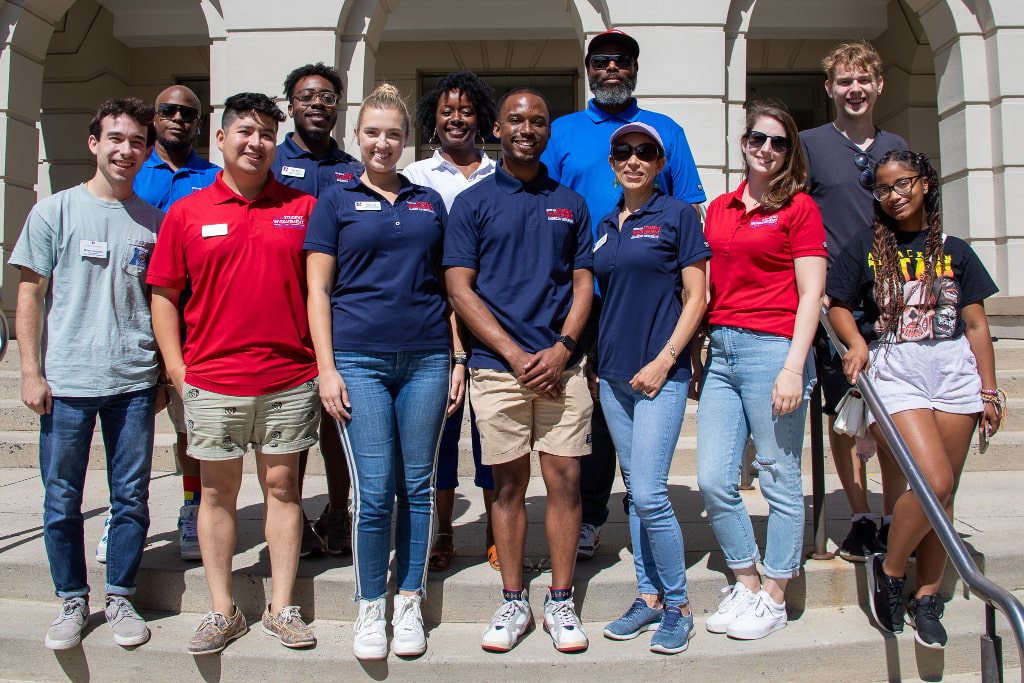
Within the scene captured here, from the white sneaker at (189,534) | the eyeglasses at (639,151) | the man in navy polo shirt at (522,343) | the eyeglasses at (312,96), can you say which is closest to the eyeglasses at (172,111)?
the eyeglasses at (312,96)

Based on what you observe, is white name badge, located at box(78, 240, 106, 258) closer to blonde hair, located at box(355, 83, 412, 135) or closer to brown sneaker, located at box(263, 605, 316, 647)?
blonde hair, located at box(355, 83, 412, 135)

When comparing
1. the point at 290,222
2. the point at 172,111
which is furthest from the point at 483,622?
the point at 172,111

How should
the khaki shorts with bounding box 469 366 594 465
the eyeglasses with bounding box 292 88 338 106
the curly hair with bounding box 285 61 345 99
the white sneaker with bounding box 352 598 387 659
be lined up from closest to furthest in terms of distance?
the white sneaker with bounding box 352 598 387 659
the khaki shorts with bounding box 469 366 594 465
the eyeglasses with bounding box 292 88 338 106
the curly hair with bounding box 285 61 345 99

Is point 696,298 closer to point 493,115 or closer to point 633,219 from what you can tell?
point 633,219

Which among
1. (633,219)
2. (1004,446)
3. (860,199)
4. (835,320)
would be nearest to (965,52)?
(1004,446)

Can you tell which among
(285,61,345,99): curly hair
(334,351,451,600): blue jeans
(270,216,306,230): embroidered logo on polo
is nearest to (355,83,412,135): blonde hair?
(270,216,306,230): embroidered logo on polo

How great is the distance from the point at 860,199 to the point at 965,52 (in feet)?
16.0

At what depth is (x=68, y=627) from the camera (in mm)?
2963

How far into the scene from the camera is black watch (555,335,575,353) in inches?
114

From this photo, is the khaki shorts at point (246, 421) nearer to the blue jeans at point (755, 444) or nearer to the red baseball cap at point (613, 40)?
the blue jeans at point (755, 444)

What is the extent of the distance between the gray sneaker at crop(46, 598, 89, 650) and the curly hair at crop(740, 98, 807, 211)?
10.5 ft

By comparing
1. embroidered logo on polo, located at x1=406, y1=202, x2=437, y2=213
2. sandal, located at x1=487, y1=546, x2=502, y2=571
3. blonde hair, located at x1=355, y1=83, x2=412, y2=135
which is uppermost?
blonde hair, located at x1=355, y1=83, x2=412, y2=135

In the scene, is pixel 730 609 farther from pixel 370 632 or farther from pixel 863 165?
pixel 863 165

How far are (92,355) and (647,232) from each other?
2260 millimetres
